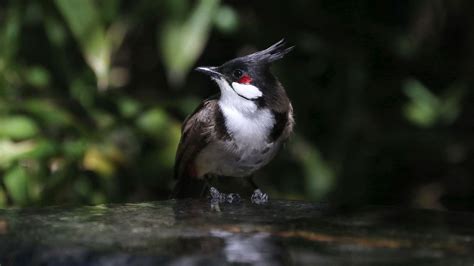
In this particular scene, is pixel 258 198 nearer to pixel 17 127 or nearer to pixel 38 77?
pixel 17 127

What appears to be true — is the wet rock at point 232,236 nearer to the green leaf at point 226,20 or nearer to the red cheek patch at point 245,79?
the red cheek patch at point 245,79

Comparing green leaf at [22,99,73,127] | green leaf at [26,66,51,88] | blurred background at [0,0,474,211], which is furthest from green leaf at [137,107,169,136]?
green leaf at [26,66,51,88]

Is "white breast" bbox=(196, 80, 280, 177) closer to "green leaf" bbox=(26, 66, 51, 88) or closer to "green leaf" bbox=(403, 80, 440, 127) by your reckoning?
"green leaf" bbox=(26, 66, 51, 88)

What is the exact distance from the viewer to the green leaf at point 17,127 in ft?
12.7

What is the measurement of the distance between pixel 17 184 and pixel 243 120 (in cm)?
113

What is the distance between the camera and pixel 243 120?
322 cm

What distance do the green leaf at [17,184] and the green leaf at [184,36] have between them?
31.3 inches

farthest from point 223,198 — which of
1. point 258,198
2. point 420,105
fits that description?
point 420,105

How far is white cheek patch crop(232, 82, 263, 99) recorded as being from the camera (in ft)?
10.5

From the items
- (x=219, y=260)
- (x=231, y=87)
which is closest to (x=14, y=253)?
(x=219, y=260)

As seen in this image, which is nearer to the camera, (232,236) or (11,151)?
(232,236)

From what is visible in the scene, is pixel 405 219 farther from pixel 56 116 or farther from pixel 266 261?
pixel 56 116

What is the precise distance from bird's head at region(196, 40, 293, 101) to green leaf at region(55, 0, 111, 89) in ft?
2.99

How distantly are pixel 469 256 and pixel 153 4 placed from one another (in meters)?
2.67
